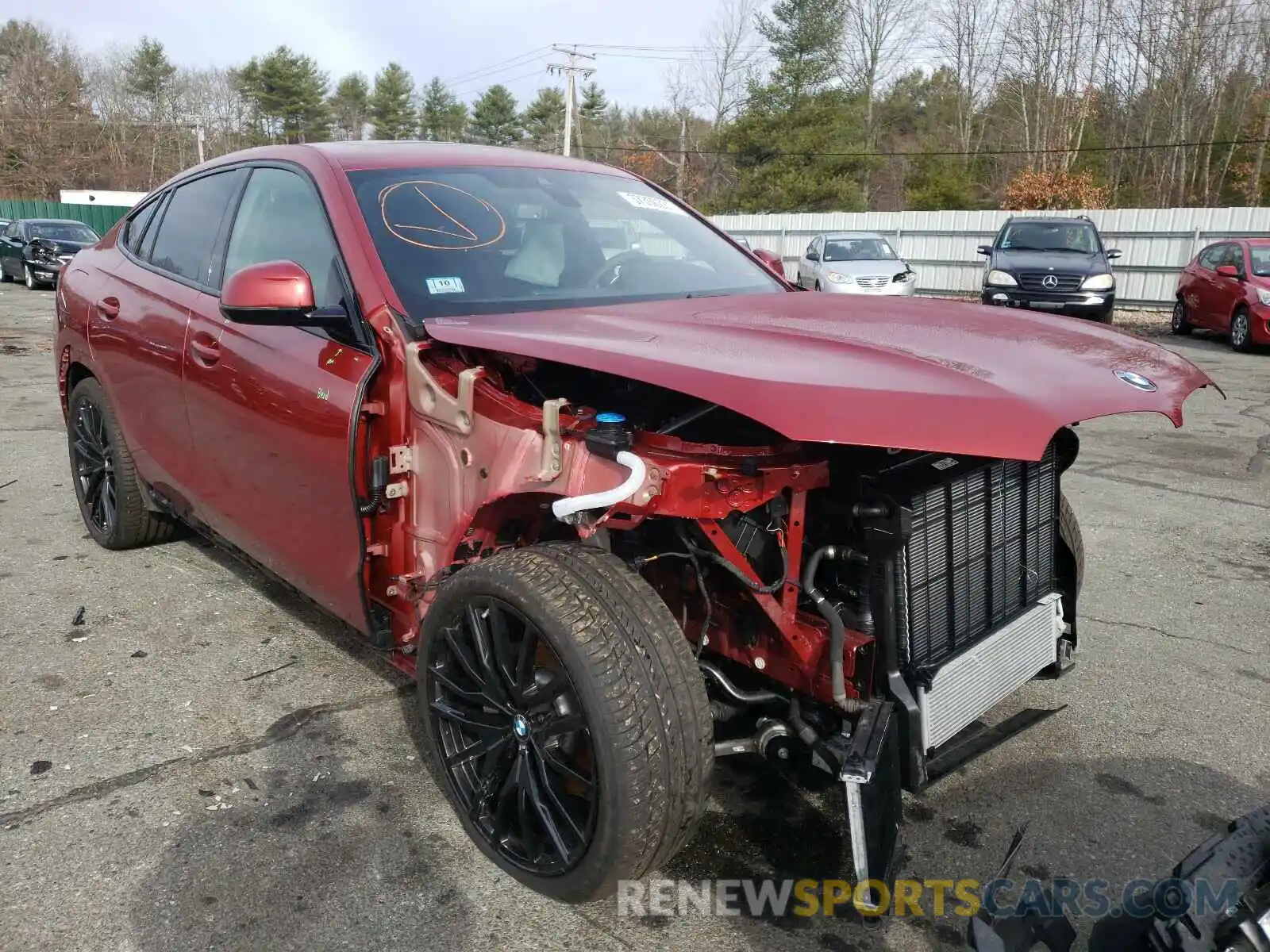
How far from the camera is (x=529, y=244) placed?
3045 mm

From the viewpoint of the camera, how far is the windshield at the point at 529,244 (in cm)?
276

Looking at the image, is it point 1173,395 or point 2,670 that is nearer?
point 1173,395

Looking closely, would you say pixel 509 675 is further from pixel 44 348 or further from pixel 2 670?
pixel 44 348

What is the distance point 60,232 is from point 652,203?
2252cm

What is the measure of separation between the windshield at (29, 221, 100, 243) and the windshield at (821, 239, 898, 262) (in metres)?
15.7

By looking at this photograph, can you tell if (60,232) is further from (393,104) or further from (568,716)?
(393,104)

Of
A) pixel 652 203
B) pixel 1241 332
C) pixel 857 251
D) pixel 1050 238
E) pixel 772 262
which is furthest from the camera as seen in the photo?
pixel 857 251

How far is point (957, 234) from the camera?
22.5 m

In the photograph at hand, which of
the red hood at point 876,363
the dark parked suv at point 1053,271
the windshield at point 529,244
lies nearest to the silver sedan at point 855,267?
the dark parked suv at point 1053,271

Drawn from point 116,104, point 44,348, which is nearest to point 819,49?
point 44,348

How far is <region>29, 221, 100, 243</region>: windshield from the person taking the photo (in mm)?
21375

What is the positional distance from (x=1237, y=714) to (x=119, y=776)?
3.45m

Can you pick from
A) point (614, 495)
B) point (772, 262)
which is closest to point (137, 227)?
point (772, 262)

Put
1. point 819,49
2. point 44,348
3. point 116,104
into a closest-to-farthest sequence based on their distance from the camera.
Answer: point 44,348 → point 819,49 → point 116,104
